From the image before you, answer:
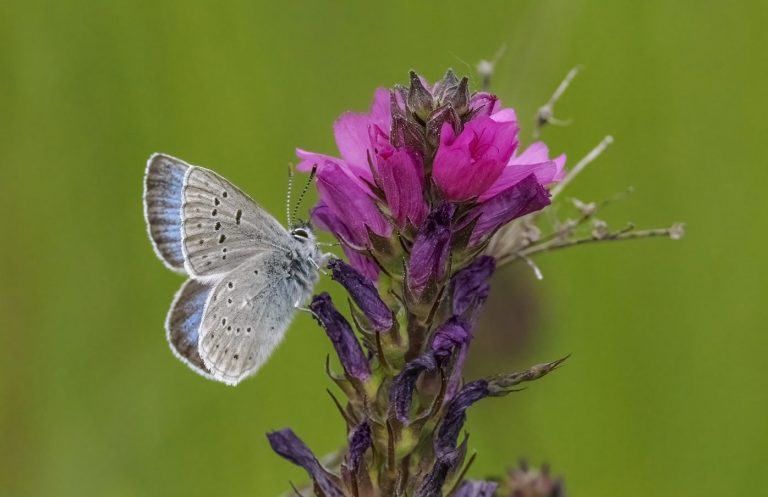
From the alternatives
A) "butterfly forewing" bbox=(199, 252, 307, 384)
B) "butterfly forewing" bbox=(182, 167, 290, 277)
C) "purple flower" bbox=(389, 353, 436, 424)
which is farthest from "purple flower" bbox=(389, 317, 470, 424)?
"butterfly forewing" bbox=(182, 167, 290, 277)

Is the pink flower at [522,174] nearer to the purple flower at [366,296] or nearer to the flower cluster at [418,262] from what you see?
the flower cluster at [418,262]

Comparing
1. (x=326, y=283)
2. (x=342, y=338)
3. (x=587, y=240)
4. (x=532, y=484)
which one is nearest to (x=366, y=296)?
(x=342, y=338)

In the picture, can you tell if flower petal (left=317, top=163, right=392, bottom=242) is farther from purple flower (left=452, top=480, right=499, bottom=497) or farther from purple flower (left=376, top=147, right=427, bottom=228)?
purple flower (left=452, top=480, right=499, bottom=497)

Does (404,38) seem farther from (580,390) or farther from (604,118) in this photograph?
(580,390)

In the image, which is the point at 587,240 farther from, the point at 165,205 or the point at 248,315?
the point at 165,205

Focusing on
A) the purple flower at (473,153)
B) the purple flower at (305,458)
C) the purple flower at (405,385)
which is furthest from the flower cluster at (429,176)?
the purple flower at (305,458)

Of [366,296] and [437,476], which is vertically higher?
[366,296]

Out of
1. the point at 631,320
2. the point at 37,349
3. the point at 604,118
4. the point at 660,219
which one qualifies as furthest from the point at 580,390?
the point at 37,349
